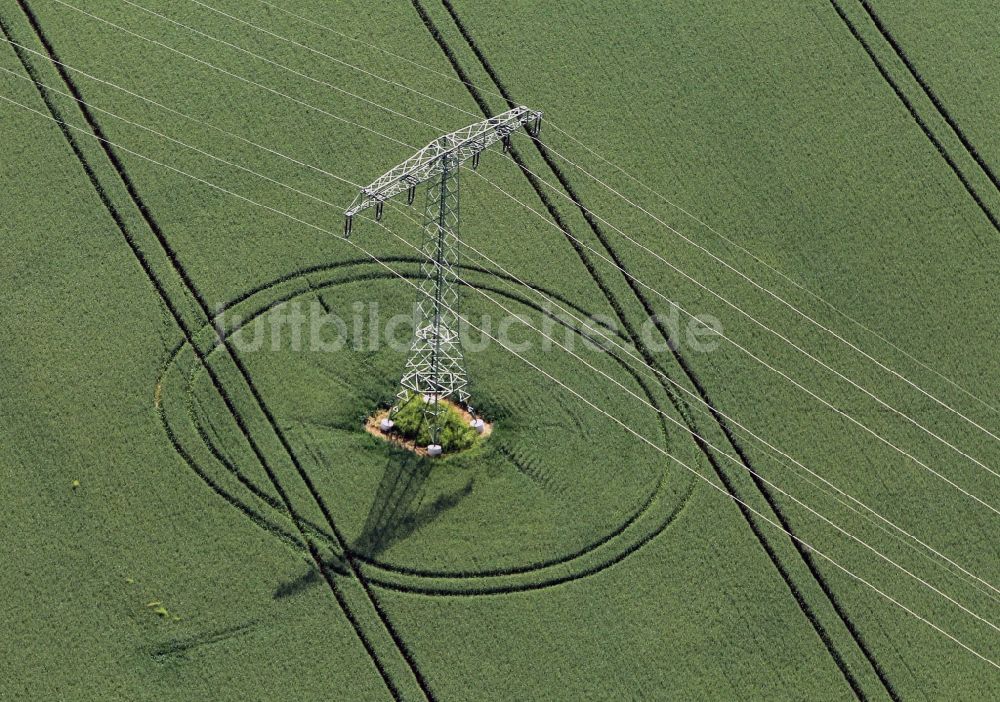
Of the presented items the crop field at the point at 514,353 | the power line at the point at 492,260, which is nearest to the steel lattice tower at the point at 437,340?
the crop field at the point at 514,353

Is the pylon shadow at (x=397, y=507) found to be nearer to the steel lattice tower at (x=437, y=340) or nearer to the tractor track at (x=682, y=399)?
the steel lattice tower at (x=437, y=340)

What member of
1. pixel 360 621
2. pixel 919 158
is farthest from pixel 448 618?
pixel 919 158

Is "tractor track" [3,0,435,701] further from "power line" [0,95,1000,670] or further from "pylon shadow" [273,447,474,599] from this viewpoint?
"power line" [0,95,1000,670]

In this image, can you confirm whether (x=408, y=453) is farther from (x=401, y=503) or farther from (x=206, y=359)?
(x=206, y=359)

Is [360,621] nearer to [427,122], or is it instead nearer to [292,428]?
[292,428]

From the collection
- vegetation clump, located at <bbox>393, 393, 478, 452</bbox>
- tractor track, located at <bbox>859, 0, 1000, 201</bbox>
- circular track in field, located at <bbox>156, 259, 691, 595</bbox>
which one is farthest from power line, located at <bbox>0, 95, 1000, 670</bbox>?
tractor track, located at <bbox>859, 0, 1000, 201</bbox>

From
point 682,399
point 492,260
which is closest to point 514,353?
point 492,260
